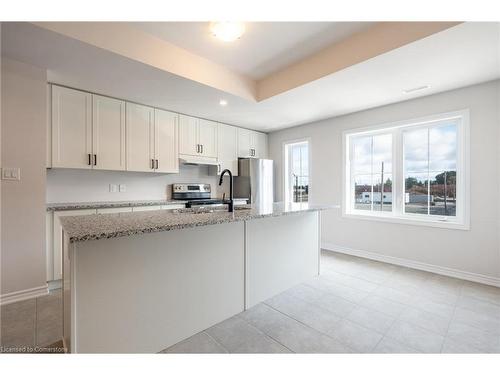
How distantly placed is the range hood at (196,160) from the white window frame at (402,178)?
2.31m

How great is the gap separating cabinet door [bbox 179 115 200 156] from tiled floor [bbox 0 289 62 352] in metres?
2.53

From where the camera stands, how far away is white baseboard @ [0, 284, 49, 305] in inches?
89.2

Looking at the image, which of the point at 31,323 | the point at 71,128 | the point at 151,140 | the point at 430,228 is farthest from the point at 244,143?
the point at 31,323

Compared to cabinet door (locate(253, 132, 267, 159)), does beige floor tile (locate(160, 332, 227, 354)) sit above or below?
below

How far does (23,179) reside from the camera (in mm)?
2342

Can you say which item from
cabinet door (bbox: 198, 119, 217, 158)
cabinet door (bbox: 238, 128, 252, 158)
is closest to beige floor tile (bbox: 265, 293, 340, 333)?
cabinet door (bbox: 198, 119, 217, 158)

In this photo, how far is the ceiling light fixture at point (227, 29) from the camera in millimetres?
2004

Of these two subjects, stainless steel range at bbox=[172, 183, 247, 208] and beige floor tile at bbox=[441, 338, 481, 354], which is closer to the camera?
beige floor tile at bbox=[441, 338, 481, 354]

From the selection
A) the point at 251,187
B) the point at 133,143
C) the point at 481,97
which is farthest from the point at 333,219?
the point at 133,143

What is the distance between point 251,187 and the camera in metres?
4.69

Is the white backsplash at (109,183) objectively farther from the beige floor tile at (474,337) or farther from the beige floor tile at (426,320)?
the beige floor tile at (474,337)

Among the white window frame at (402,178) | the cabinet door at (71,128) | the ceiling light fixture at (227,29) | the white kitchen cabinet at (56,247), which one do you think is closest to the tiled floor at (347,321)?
the white kitchen cabinet at (56,247)

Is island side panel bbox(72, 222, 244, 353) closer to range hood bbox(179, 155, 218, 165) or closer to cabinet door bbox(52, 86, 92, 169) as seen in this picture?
cabinet door bbox(52, 86, 92, 169)
